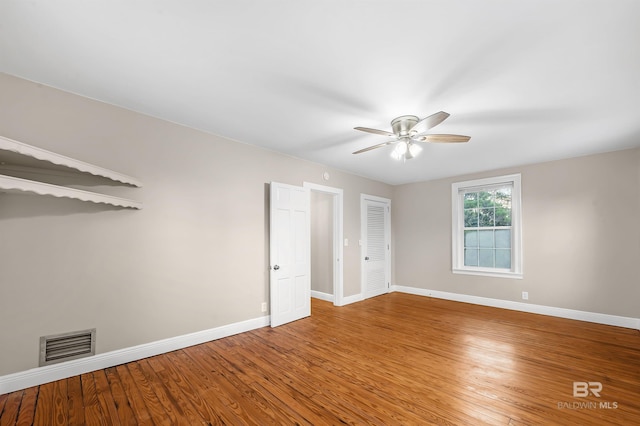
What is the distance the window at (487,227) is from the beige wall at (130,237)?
4020mm

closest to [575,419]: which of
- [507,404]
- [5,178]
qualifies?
[507,404]

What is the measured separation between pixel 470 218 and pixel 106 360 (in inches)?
241

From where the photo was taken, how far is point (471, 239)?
18.3ft

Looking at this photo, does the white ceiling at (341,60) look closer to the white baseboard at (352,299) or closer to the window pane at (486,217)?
the window pane at (486,217)

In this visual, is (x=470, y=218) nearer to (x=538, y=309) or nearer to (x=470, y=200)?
(x=470, y=200)

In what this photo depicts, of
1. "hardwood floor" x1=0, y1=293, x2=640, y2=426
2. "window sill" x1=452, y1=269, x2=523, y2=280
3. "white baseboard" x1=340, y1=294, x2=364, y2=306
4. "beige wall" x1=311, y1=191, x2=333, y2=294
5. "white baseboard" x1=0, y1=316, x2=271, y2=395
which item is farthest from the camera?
"beige wall" x1=311, y1=191, x2=333, y2=294

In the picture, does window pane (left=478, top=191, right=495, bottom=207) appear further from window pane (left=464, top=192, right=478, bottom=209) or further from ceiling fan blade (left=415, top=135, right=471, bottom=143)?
ceiling fan blade (left=415, top=135, right=471, bottom=143)

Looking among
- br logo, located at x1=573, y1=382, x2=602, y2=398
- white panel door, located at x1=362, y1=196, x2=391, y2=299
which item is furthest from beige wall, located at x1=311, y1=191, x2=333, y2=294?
br logo, located at x1=573, y1=382, x2=602, y2=398

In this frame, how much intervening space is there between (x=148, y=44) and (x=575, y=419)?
13.3 feet

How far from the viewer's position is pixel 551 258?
4.57 meters

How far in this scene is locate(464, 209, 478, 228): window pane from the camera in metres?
5.53

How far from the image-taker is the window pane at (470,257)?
217 inches

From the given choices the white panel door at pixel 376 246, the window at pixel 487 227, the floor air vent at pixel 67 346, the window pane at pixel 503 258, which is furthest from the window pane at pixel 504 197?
the floor air vent at pixel 67 346

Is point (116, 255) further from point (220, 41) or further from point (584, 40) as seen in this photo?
point (584, 40)
